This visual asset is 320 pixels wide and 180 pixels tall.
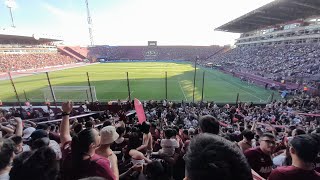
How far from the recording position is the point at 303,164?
289cm

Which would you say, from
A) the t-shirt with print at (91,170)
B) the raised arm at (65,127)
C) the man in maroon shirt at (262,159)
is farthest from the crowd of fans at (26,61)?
the man in maroon shirt at (262,159)

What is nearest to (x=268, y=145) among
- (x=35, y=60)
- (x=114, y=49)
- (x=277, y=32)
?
(x=277, y=32)

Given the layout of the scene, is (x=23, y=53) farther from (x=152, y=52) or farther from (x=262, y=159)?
(x=262, y=159)

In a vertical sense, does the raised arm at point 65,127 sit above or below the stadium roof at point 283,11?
below

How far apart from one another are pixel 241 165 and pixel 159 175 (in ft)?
6.16

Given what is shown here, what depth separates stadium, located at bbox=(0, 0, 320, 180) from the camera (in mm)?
2832

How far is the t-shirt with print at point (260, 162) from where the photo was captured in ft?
13.3

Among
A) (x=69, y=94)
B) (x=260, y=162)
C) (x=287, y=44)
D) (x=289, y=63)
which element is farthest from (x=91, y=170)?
(x=287, y=44)

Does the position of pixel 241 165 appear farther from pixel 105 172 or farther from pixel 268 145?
pixel 268 145

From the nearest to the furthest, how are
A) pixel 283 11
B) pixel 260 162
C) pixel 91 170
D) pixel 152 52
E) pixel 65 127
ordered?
pixel 91 170 → pixel 260 162 → pixel 65 127 → pixel 283 11 → pixel 152 52

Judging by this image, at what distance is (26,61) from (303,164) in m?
75.2

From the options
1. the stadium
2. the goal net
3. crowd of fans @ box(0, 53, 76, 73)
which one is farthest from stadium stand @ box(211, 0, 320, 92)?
crowd of fans @ box(0, 53, 76, 73)

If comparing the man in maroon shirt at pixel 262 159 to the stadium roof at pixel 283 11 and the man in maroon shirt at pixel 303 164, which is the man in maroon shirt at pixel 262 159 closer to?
the man in maroon shirt at pixel 303 164

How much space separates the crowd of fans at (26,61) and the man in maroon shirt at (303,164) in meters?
57.4
